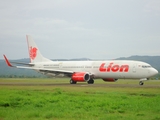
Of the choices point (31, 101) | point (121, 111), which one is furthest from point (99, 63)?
point (121, 111)

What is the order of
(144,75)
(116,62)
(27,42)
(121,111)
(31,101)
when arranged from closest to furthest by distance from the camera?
(121,111) < (31,101) < (144,75) < (116,62) < (27,42)

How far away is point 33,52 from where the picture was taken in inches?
2461

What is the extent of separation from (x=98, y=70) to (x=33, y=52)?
56.7ft

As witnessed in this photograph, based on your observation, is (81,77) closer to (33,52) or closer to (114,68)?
(114,68)

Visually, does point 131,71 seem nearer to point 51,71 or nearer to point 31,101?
point 51,71

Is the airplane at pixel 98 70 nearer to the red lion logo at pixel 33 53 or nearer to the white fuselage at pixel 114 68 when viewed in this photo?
the white fuselage at pixel 114 68

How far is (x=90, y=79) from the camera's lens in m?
51.2

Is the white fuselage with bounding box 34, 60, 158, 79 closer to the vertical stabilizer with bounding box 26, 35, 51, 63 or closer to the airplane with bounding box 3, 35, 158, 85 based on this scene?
the airplane with bounding box 3, 35, 158, 85

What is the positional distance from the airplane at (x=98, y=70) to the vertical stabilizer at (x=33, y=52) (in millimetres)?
187

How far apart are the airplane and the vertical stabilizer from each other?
0.19m

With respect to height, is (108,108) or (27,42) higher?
(27,42)

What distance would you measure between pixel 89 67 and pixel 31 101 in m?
31.8

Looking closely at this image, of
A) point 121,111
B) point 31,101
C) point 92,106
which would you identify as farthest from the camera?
point 31,101

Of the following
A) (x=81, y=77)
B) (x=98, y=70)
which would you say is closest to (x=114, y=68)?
(x=98, y=70)
